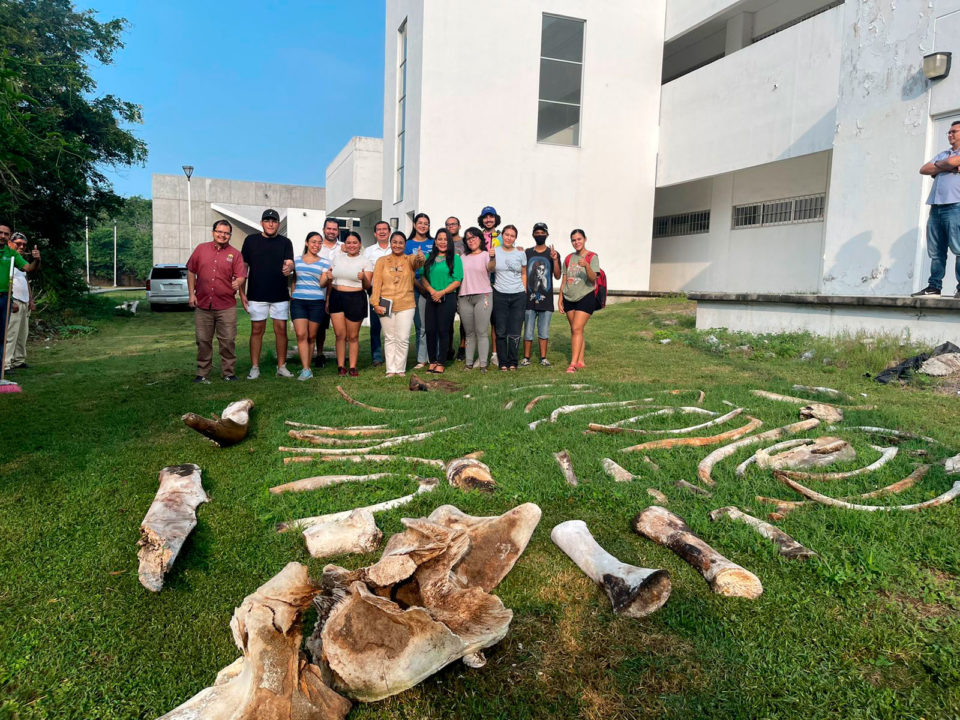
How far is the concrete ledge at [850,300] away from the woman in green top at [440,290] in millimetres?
5235

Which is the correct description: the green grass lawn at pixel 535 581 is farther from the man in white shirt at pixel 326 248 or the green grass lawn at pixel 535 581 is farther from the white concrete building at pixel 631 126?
the white concrete building at pixel 631 126

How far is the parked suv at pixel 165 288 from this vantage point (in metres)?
21.6

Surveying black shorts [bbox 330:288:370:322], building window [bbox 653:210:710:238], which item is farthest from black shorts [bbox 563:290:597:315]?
building window [bbox 653:210:710:238]

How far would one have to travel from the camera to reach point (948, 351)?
715 cm

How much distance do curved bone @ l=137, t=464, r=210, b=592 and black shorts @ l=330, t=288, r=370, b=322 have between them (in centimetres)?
407

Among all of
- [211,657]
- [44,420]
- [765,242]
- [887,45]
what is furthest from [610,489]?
[765,242]

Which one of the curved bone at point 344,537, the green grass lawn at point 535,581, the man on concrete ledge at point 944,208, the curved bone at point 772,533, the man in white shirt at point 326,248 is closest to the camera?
the green grass lawn at point 535,581

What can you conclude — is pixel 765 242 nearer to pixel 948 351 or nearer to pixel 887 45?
pixel 887 45

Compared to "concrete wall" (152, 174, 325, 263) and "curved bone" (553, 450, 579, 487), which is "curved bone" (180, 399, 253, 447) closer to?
"curved bone" (553, 450, 579, 487)

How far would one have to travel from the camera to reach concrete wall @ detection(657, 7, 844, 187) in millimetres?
12805

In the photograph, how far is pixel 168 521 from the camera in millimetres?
3299

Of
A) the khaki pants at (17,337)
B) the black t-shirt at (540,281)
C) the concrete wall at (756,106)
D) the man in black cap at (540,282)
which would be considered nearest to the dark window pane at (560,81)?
the concrete wall at (756,106)

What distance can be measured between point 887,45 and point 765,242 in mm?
6618

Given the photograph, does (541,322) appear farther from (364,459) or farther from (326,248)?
(364,459)
